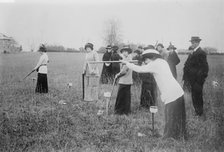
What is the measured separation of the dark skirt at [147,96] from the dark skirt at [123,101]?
0.79m

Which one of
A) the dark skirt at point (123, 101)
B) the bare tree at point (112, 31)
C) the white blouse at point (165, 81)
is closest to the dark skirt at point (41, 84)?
the bare tree at point (112, 31)

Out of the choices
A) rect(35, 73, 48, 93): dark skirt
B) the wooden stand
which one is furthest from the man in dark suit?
rect(35, 73, 48, 93): dark skirt

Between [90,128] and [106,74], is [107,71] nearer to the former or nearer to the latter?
[106,74]

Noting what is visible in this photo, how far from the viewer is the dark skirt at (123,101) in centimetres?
638

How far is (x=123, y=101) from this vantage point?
6.41 metres

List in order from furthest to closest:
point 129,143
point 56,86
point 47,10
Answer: point 56,86 < point 47,10 < point 129,143

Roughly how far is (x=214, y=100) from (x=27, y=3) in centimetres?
588

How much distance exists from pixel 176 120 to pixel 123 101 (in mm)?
2159

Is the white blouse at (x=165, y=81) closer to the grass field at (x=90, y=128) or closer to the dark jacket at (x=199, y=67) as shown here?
the grass field at (x=90, y=128)

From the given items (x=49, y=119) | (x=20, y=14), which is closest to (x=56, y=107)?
(x=49, y=119)

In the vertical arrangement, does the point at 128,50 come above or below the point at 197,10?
below

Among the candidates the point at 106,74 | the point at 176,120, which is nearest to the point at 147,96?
the point at 176,120

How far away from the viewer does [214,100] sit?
23.7 feet

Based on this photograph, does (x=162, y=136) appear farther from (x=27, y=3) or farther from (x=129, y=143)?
(x=27, y=3)
